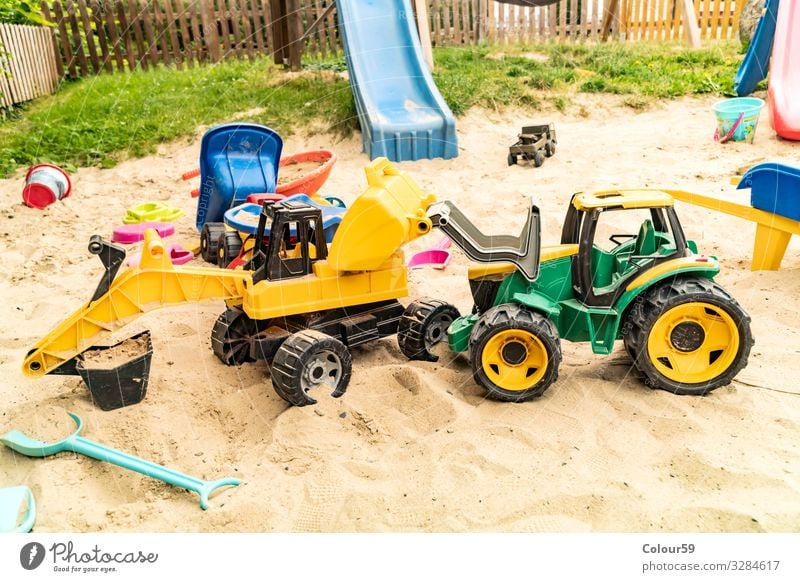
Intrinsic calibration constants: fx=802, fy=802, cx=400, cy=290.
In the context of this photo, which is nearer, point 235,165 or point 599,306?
point 599,306

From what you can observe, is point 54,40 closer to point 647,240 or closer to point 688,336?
point 647,240

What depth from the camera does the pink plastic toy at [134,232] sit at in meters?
5.51

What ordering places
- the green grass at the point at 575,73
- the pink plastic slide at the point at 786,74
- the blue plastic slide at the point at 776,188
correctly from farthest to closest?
the green grass at the point at 575,73, the pink plastic slide at the point at 786,74, the blue plastic slide at the point at 776,188

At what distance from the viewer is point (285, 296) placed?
3.38 m

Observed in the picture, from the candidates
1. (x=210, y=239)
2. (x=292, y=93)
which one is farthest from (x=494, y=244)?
(x=292, y=93)

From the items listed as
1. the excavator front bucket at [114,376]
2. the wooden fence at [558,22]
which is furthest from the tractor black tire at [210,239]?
the wooden fence at [558,22]

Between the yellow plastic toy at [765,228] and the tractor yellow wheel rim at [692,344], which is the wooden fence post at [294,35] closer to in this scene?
the yellow plastic toy at [765,228]

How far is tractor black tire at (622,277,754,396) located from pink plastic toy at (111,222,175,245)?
357 cm

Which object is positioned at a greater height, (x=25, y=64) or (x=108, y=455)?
(x=25, y=64)

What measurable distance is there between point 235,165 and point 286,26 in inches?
133

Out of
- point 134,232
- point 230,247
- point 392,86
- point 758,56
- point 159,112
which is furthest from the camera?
point 159,112

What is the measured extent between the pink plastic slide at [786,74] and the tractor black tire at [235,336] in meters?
4.79

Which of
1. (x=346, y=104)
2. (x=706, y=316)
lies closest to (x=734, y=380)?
(x=706, y=316)

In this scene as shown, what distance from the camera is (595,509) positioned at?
2.43 metres
